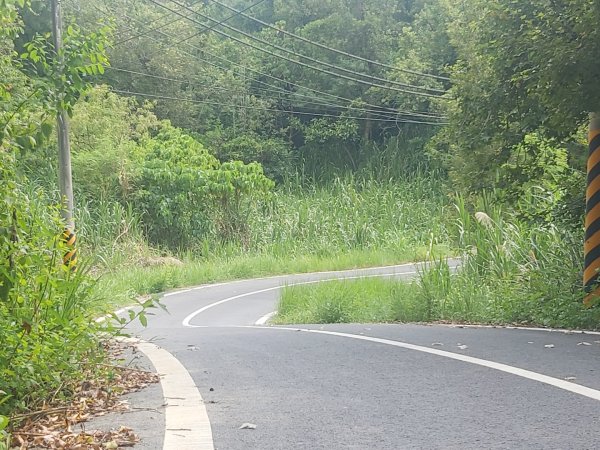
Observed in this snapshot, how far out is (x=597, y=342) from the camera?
7566 millimetres

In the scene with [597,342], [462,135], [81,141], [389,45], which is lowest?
[597,342]

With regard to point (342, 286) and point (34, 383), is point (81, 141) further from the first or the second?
point (34, 383)

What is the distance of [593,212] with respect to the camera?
33.1 ft

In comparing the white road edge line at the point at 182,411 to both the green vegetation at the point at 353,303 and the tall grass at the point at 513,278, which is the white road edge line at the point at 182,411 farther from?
the green vegetation at the point at 353,303

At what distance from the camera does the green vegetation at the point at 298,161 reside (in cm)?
601

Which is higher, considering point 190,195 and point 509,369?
point 190,195

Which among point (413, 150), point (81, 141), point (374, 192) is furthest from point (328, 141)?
point (81, 141)

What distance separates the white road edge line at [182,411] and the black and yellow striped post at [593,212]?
580cm

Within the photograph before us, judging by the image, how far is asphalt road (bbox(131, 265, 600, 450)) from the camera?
4199mm

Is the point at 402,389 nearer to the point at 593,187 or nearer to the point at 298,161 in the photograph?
the point at 593,187

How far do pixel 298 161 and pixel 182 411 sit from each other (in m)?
44.3

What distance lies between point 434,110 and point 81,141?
20884 millimetres

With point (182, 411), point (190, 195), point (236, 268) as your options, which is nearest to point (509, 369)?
point (182, 411)

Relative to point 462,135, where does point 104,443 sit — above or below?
below
